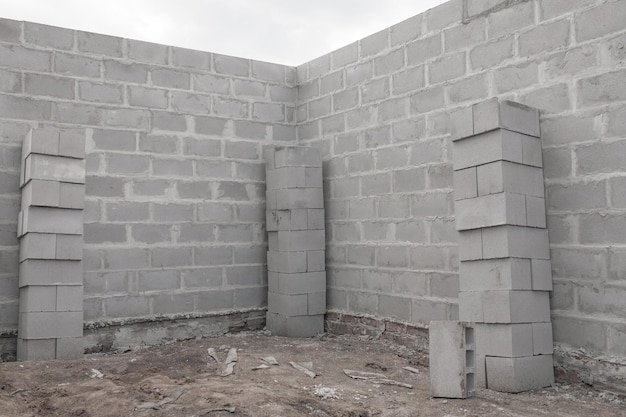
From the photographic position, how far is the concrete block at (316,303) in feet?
20.9

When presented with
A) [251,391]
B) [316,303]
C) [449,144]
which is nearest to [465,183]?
[449,144]

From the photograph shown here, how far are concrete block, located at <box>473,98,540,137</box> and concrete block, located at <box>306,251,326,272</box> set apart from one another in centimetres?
264

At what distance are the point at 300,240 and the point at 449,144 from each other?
201 cm

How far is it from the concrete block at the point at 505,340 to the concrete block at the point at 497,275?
28 cm

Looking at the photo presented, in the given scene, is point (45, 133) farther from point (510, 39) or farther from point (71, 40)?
point (510, 39)

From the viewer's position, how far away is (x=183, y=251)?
245 inches

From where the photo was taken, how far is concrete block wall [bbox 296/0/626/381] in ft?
13.4

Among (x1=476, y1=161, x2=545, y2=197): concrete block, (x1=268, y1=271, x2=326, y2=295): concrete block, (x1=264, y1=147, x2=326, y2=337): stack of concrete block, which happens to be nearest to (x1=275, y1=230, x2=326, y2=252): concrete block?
(x1=264, y1=147, x2=326, y2=337): stack of concrete block

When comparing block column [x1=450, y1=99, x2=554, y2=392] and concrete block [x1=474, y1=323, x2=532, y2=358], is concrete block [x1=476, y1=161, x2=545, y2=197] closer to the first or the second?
block column [x1=450, y1=99, x2=554, y2=392]

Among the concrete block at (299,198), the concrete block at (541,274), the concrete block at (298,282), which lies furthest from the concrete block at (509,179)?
the concrete block at (298,282)

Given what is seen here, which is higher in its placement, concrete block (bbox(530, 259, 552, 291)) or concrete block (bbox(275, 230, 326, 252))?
concrete block (bbox(275, 230, 326, 252))

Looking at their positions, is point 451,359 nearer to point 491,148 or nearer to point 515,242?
point 515,242

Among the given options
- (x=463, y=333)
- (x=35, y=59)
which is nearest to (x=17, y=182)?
(x=35, y=59)

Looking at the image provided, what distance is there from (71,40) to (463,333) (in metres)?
4.71
